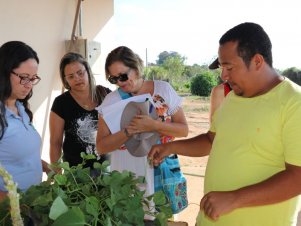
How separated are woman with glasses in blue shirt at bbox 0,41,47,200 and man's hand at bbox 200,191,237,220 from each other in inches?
32.4

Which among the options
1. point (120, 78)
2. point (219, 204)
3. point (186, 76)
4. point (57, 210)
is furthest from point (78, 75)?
point (186, 76)

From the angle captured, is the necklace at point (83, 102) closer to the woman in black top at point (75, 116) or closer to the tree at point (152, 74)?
the woman in black top at point (75, 116)

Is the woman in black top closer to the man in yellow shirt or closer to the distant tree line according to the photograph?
the man in yellow shirt

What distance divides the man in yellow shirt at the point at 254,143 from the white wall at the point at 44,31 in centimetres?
226

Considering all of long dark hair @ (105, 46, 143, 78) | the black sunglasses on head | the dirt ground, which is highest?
long dark hair @ (105, 46, 143, 78)

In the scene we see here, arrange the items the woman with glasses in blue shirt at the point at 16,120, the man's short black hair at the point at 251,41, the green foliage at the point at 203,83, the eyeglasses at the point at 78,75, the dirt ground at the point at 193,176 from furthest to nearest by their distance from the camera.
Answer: the green foliage at the point at 203,83
the dirt ground at the point at 193,176
the eyeglasses at the point at 78,75
the woman with glasses in blue shirt at the point at 16,120
the man's short black hair at the point at 251,41

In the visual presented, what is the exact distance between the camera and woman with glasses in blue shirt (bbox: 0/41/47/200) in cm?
146

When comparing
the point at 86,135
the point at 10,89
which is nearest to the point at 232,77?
the point at 10,89

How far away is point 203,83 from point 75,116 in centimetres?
2234

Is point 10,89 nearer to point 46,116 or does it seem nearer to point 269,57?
point 269,57

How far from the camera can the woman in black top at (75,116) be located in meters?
2.15

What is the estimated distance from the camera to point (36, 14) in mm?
3225

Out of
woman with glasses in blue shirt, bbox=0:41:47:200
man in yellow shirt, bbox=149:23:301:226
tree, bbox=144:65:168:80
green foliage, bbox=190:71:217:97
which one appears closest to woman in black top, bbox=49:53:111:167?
tree, bbox=144:65:168:80

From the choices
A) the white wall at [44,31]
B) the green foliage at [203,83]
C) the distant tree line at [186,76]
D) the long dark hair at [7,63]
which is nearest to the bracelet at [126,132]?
the long dark hair at [7,63]
